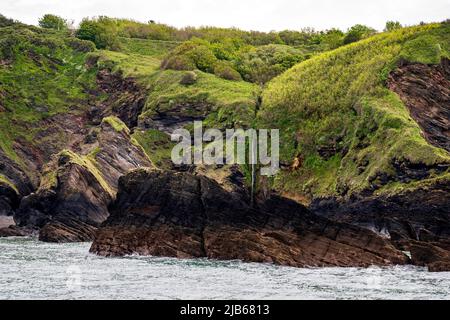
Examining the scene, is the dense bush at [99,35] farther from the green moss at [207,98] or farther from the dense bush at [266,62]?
the green moss at [207,98]

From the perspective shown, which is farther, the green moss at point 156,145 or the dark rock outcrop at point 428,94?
the green moss at point 156,145

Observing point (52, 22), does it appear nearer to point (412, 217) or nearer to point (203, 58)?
point (203, 58)

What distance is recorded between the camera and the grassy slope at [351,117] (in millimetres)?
71375

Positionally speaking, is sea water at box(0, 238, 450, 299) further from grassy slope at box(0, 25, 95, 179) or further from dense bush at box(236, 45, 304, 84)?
dense bush at box(236, 45, 304, 84)

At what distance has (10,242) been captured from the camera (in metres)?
74.0

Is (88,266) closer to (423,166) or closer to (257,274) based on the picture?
(257,274)

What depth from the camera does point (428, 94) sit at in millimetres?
83750

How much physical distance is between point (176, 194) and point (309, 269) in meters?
14.4

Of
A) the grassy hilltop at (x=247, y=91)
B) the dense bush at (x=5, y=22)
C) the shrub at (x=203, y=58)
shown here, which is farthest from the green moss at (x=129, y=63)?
the dense bush at (x=5, y=22)

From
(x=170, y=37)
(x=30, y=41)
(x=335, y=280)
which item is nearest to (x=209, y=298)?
(x=335, y=280)

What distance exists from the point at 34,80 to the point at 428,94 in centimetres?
6814

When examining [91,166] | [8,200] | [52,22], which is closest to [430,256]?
[91,166]

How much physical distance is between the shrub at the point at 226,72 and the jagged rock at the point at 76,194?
30.8 m

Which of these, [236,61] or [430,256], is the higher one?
[236,61]
